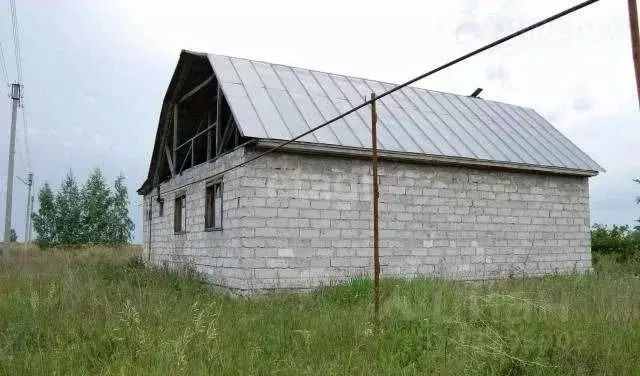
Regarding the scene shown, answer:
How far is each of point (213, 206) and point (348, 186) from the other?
Result: 3.17 m

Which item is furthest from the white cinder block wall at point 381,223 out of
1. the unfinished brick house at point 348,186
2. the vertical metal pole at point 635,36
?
the vertical metal pole at point 635,36

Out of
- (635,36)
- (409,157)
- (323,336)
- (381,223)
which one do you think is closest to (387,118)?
(409,157)

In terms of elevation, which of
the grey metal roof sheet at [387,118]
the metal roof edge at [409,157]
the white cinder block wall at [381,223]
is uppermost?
the grey metal roof sheet at [387,118]

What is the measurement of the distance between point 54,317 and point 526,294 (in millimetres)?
7026

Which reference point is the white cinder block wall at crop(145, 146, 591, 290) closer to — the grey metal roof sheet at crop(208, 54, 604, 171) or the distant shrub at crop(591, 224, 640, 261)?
the grey metal roof sheet at crop(208, 54, 604, 171)

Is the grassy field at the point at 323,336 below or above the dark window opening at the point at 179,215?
below

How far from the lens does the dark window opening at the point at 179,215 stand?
1364 centimetres

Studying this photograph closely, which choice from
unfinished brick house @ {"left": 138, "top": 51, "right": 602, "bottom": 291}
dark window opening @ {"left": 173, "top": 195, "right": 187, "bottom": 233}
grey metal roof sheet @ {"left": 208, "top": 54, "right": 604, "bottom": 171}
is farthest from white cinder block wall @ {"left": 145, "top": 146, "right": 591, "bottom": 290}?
grey metal roof sheet @ {"left": 208, "top": 54, "right": 604, "bottom": 171}

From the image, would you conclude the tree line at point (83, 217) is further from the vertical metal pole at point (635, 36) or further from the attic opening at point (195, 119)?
the vertical metal pole at point (635, 36)

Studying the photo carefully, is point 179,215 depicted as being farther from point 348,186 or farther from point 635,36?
point 635,36

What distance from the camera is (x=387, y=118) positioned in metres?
12.6

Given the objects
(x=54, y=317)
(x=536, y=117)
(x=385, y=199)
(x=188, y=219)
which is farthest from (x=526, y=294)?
(x=536, y=117)

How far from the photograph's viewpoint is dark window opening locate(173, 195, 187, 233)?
1364 cm

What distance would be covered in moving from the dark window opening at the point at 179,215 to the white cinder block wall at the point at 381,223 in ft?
1.06
